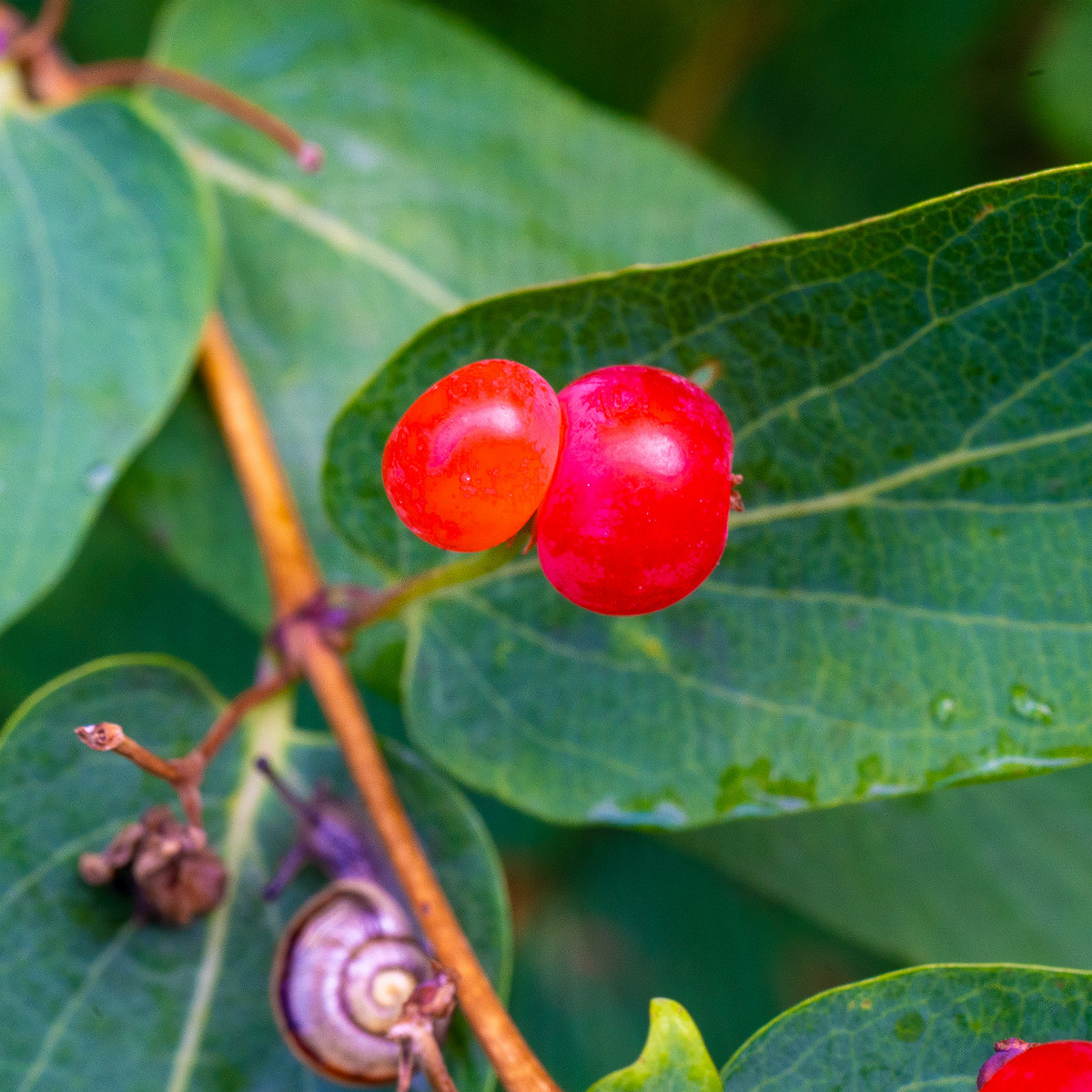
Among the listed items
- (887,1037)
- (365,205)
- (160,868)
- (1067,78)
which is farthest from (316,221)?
(1067,78)

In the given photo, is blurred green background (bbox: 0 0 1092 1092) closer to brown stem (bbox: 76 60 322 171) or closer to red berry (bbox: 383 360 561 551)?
brown stem (bbox: 76 60 322 171)

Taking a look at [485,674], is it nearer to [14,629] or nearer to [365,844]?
[365,844]

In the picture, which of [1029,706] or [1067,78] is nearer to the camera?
[1029,706]

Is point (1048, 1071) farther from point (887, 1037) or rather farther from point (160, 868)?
point (160, 868)

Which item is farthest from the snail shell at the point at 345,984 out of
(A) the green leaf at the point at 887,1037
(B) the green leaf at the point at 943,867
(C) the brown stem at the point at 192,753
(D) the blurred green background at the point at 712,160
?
(D) the blurred green background at the point at 712,160

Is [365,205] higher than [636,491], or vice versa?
[636,491]

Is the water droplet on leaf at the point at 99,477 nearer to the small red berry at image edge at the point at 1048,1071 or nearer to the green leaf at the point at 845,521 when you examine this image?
the green leaf at the point at 845,521

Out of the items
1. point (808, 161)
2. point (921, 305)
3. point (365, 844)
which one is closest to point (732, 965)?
point (365, 844)
